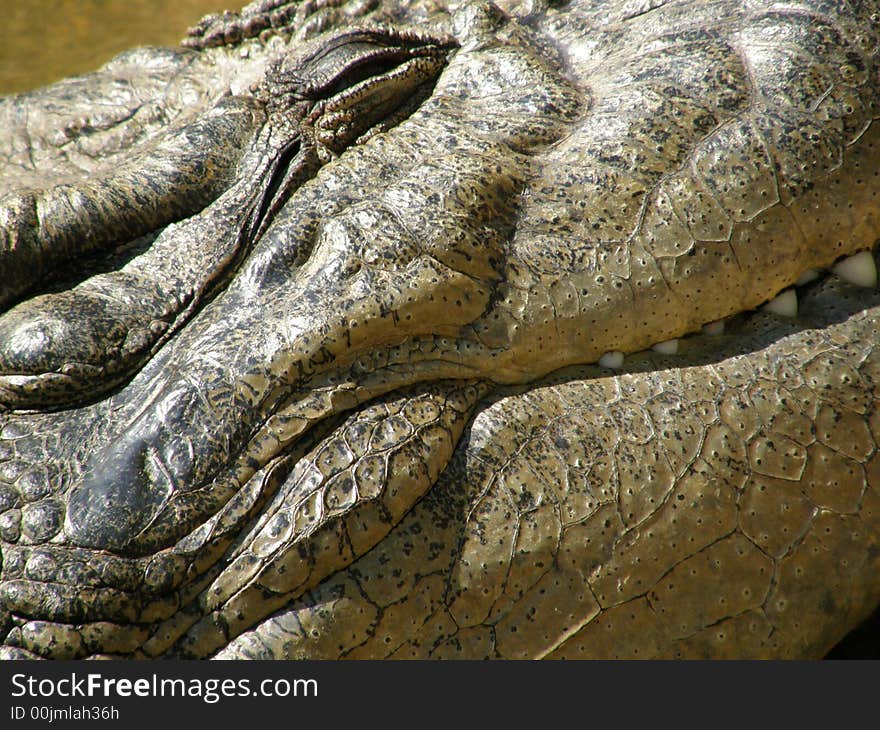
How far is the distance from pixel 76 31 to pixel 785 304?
4.83 m

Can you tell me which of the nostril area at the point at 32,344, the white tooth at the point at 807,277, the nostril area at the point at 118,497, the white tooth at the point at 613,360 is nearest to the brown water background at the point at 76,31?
the nostril area at the point at 32,344

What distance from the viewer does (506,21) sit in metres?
2.57

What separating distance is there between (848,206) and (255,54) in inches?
70.3

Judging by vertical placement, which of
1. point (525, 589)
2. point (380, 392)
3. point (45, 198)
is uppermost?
point (45, 198)

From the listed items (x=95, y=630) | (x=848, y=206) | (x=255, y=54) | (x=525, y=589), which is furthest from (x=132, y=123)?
(x=848, y=206)

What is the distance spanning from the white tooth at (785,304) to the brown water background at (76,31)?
4.25 m

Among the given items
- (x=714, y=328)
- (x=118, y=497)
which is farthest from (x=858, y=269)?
(x=118, y=497)

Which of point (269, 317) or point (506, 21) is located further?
point (506, 21)

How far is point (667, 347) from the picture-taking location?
2158mm

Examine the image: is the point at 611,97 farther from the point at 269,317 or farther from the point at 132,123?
the point at 132,123

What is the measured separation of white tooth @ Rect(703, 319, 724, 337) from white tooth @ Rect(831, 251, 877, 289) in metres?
0.34

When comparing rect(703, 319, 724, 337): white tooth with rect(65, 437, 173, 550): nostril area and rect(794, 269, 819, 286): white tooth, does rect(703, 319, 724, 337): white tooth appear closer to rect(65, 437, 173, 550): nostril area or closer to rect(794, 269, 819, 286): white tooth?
rect(794, 269, 819, 286): white tooth

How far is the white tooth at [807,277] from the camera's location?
223 centimetres

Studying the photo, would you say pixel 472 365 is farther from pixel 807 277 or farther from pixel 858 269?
pixel 858 269
